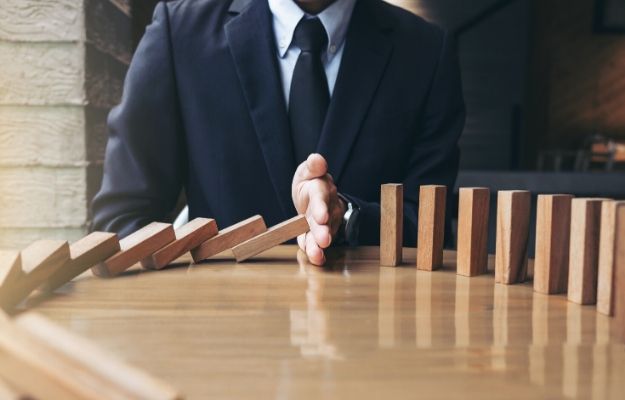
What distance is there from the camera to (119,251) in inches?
33.4

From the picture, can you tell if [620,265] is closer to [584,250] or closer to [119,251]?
[584,250]

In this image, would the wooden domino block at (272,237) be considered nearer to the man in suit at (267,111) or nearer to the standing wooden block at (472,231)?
the standing wooden block at (472,231)

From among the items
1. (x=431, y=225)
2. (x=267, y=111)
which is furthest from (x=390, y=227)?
(x=267, y=111)

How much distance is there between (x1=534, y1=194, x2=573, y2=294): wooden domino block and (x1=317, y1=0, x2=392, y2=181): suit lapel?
775 millimetres

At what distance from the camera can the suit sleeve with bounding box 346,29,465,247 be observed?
1.58m

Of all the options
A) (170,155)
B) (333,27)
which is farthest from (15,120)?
(333,27)

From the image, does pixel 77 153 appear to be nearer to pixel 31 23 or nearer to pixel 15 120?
pixel 15 120

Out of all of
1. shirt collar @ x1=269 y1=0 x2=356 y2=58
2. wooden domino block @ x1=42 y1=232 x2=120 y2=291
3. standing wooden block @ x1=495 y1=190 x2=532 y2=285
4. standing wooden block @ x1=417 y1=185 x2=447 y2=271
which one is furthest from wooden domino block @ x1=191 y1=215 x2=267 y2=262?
shirt collar @ x1=269 y1=0 x2=356 y2=58

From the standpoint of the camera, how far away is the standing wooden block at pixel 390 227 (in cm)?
93

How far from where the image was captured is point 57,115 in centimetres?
182

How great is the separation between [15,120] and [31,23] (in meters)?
0.28

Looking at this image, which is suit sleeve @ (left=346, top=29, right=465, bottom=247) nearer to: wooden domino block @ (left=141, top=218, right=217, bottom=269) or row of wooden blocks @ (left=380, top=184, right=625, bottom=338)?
row of wooden blocks @ (left=380, top=184, right=625, bottom=338)

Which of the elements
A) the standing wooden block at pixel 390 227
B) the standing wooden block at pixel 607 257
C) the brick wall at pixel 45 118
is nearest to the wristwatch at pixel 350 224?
the standing wooden block at pixel 390 227

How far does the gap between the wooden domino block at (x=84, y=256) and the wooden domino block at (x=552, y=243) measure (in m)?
0.54
